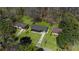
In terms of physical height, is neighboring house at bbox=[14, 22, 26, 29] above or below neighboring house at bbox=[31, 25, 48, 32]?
above

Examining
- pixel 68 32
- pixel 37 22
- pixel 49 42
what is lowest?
pixel 49 42

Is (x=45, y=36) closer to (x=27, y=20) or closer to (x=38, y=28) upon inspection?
(x=38, y=28)

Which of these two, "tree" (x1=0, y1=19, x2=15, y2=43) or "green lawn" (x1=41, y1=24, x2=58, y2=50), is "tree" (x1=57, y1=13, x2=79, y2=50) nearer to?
"green lawn" (x1=41, y1=24, x2=58, y2=50)

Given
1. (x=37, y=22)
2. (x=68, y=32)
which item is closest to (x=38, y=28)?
(x=37, y=22)

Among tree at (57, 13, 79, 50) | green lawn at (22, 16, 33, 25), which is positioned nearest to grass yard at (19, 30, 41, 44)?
green lawn at (22, 16, 33, 25)

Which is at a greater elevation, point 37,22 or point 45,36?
point 37,22

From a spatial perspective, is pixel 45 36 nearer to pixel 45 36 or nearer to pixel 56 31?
pixel 45 36
